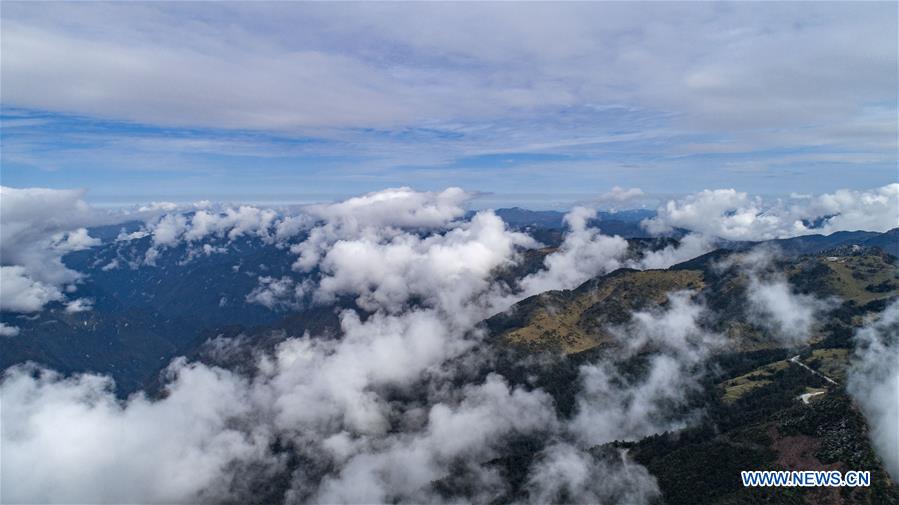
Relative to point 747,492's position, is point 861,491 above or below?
above

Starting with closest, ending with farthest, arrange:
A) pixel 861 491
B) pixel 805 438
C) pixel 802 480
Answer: pixel 861 491 < pixel 802 480 < pixel 805 438

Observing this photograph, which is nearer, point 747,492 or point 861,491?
point 861,491

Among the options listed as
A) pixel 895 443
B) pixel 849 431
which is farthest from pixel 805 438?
pixel 895 443

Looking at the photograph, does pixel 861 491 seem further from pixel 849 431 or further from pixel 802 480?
pixel 849 431

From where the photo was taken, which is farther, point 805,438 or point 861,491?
point 805,438

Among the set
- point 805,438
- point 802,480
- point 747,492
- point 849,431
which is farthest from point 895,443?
point 747,492

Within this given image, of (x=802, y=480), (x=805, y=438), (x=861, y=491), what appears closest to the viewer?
(x=861, y=491)

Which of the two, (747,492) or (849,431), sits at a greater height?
(849,431)

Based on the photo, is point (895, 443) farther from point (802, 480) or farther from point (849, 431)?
point (802, 480)
